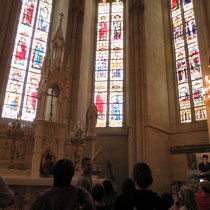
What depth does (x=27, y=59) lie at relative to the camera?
12.6m

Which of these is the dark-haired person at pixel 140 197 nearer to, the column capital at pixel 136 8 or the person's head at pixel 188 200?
the person's head at pixel 188 200

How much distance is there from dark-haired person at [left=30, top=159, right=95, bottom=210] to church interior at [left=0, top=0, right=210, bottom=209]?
6.06 m

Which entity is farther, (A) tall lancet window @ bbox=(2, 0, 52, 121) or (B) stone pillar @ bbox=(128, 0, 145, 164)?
(A) tall lancet window @ bbox=(2, 0, 52, 121)

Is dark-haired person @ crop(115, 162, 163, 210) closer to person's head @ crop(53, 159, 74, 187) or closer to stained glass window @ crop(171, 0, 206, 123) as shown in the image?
person's head @ crop(53, 159, 74, 187)

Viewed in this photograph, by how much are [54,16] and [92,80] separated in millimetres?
4673

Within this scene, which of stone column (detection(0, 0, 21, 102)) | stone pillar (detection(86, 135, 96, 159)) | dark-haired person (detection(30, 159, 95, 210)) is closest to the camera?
dark-haired person (detection(30, 159, 95, 210))

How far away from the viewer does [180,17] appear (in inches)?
539

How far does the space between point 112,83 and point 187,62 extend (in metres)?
4.45

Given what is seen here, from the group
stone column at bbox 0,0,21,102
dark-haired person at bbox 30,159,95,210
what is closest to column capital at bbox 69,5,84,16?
stone column at bbox 0,0,21,102

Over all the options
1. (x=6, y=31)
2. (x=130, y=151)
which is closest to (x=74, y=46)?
(x=6, y=31)

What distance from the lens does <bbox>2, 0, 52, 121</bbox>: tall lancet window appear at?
11594mm

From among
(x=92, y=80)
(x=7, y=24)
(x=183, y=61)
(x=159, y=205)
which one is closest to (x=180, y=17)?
(x=183, y=61)

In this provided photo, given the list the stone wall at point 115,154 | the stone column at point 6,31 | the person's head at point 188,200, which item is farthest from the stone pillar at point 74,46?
the person's head at point 188,200

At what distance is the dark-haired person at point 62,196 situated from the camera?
5.02ft
